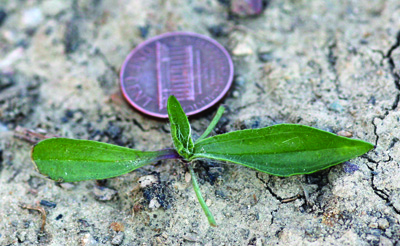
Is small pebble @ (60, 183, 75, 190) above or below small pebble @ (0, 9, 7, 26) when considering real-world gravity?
below

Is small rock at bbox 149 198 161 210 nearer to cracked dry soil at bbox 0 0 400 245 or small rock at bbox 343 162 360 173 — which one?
cracked dry soil at bbox 0 0 400 245

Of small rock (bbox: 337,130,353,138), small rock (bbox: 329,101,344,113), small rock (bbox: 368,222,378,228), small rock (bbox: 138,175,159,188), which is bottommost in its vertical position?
small rock (bbox: 138,175,159,188)

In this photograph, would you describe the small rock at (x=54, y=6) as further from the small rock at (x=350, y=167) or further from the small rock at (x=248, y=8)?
the small rock at (x=350, y=167)

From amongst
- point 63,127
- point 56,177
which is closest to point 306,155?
point 56,177

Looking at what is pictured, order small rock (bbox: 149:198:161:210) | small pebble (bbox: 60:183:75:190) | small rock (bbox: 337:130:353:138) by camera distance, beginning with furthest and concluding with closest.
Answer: small pebble (bbox: 60:183:75:190) < small rock (bbox: 337:130:353:138) < small rock (bbox: 149:198:161:210)

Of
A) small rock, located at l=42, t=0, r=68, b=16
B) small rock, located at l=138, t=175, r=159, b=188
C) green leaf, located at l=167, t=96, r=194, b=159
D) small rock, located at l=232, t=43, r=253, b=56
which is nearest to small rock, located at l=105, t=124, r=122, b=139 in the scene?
small rock, located at l=138, t=175, r=159, b=188

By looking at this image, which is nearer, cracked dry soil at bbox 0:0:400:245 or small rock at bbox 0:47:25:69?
cracked dry soil at bbox 0:0:400:245

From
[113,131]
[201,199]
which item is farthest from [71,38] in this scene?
[201,199]

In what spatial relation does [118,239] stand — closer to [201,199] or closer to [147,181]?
[147,181]
